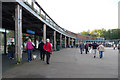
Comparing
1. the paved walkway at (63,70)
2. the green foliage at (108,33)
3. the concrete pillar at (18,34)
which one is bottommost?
the paved walkway at (63,70)

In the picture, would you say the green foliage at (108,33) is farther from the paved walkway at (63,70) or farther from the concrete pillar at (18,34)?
the concrete pillar at (18,34)

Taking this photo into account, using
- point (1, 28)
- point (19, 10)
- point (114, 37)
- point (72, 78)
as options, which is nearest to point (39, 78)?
point (72, 78)

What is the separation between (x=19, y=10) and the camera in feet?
26.2

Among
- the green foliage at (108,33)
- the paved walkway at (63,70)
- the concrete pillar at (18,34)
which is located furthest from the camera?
the green foliage at (108,33)

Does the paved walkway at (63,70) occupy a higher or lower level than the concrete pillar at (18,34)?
lower

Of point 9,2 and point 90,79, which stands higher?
point 9,2

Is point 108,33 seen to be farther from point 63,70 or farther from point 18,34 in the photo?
point 63,70

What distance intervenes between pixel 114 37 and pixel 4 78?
292 feet

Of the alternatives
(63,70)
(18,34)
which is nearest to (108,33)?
(18,34)

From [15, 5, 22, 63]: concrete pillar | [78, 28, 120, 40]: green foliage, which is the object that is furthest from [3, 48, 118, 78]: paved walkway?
[78, 28, 120, 40]: green foliage

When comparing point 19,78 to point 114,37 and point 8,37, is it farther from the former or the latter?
point 114,37

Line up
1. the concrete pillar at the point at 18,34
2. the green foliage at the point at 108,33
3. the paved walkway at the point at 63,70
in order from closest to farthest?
the paved walkway at the point at 63,70
the concrete pillar at the point at 18,34
the green foliage at the point at 108,33

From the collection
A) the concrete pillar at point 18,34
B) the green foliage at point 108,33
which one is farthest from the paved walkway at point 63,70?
the green foliage at point 108,33

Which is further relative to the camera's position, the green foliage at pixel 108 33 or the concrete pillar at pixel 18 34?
the green foliage at pixel 108 33
